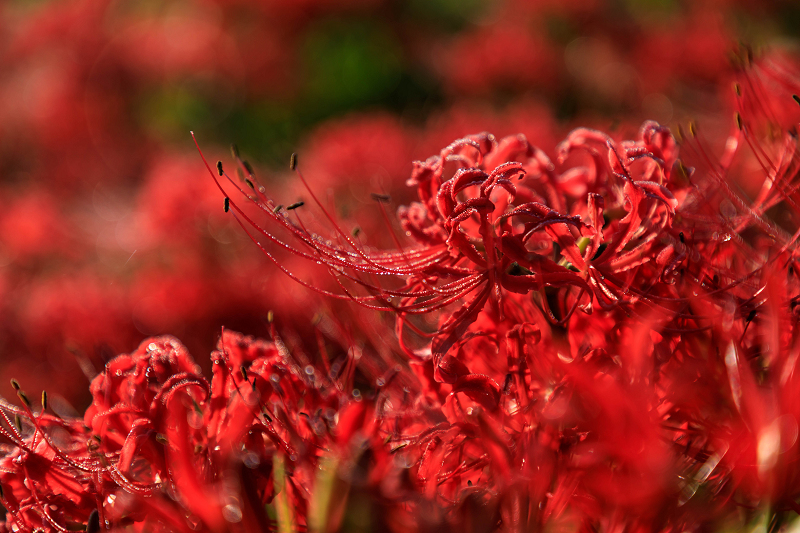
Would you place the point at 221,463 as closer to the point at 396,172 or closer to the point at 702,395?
the point at 702,395

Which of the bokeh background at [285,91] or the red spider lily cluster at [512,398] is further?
the bokeh background at [285,91]

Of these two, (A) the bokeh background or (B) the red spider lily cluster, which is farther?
(A) the bokeh background

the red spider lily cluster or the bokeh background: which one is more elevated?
the red spider lily cluster

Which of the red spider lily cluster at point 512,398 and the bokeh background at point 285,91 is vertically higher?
the red spider lily cluster at point 512,398

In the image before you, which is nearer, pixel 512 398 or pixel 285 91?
pixel 512 398

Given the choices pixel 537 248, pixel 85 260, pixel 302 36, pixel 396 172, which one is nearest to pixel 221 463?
pixel 537 248
